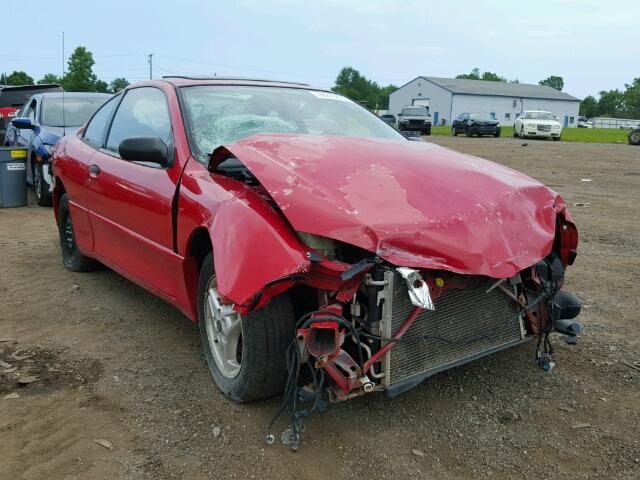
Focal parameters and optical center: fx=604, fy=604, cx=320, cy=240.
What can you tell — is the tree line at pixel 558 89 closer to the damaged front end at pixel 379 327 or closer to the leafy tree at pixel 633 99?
the leafy tree at pixel 633 99

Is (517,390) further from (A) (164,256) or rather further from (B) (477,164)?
(A) (164,256)

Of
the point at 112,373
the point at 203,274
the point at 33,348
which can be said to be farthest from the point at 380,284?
the point at 33,348

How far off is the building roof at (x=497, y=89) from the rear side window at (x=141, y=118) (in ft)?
227

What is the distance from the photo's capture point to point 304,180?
2797mm

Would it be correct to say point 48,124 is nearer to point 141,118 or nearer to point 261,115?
point 141,118

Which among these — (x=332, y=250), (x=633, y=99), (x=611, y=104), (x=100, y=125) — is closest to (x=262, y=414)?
(x=332, y=250)

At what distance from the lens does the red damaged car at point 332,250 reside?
257cm

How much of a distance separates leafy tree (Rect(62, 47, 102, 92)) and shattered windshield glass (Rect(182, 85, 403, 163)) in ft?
199

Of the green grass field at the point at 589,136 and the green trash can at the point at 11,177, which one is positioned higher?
the green grass field at the point at 589,136

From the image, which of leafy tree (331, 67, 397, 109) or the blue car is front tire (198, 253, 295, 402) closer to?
the blue car

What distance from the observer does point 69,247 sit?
220 inches

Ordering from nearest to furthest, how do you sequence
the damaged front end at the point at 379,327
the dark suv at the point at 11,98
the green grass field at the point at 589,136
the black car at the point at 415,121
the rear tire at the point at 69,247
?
the damaged front end at the point at 379,327 < the rear tire at the point at 69,247 < the dark suv at the point at 11,98 < the green grass field at the point at 589,136 < the black car at the point at 415,121

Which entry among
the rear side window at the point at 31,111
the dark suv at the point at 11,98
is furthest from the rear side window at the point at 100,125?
the dark suv at the point at 11,98

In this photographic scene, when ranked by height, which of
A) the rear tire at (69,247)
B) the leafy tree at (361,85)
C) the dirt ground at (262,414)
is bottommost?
the dirt ground at (262,414)
